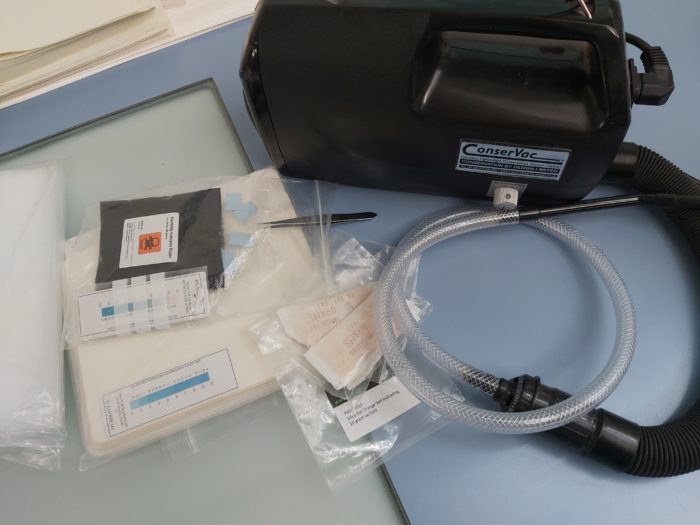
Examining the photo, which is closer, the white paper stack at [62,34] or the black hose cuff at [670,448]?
the black hose cuff at [670,448]

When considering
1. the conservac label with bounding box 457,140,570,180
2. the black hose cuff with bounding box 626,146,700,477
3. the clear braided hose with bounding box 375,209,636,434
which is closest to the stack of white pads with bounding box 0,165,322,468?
the clear braided hose with bounding box 375,209,636,434

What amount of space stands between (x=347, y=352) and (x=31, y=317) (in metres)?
0.39

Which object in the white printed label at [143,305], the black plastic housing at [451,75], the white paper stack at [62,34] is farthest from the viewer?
the white paper stack at [62,34]

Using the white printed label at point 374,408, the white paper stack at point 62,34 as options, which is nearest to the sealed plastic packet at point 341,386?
the white printed label at point 374,408

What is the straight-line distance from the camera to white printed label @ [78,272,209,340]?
620 mm

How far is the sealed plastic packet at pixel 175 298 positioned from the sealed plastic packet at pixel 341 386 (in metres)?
0.03

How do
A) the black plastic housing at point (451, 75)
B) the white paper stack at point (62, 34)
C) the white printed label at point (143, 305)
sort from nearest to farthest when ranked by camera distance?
the black plastic housing at point (451, 75) → the white printed label at point (143, 305) → the white paper stack at point (62, 34)

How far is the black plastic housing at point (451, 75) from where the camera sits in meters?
0.52

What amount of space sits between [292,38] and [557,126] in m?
0.30

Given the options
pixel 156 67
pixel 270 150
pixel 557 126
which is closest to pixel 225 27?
pixel 156 67

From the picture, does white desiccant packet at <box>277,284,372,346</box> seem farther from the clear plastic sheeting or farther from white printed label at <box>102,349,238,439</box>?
the clear plastic sheeting

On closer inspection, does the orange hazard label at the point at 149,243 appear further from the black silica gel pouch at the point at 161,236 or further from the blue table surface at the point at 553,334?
the blue table surface at the point at 553,334

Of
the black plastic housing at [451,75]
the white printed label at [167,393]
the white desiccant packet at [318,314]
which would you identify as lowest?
the white printed label at [167,393]

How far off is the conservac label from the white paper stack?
1.93ft
